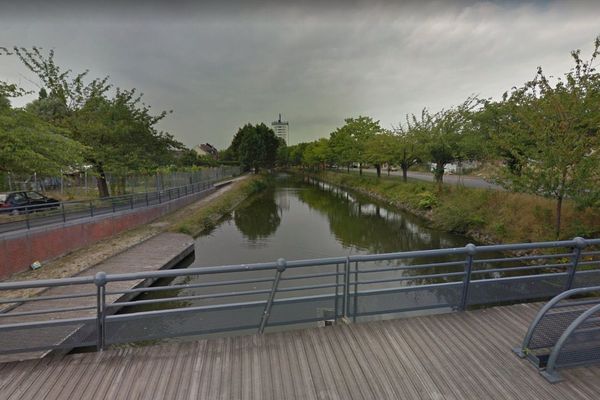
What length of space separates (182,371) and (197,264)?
9409mm

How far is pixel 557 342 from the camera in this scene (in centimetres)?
287

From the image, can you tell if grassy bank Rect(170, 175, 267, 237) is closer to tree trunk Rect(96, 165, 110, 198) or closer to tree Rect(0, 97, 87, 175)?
tree trunk Rect(96, 165, 110, 198)

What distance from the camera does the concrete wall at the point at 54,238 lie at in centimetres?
835

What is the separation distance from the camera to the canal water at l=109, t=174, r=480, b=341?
11.9 ft

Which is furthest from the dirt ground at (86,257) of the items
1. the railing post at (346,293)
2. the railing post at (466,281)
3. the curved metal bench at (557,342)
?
the curved metal bench at (557,342)

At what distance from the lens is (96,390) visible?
107 inches

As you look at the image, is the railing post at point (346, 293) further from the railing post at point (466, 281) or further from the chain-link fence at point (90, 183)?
the chain-link fence at point (90, 183)

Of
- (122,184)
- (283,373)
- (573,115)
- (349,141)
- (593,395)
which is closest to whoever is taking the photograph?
(593,395)

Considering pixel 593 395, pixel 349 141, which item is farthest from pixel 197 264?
pixel 349 141

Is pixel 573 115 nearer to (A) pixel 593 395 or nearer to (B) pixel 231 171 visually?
(A) pixel 593 395

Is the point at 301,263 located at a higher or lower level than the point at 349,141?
lower

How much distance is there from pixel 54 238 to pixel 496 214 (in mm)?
20276

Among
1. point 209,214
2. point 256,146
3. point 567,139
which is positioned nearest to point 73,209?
point 209,214

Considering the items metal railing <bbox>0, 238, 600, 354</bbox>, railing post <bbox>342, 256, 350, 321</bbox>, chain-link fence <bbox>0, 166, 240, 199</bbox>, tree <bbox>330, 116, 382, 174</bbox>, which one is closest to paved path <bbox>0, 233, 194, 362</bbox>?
metal railing <bbox>0, 238, 600, 354</bbox>
